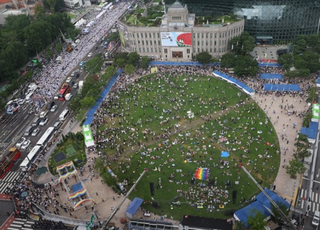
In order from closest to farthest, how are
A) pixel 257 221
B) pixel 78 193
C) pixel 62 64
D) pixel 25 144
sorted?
pixel 257 221
pixel 78 193
pixel 25 144
pixel 62 64

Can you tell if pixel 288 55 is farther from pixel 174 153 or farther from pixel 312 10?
pixel 174 153

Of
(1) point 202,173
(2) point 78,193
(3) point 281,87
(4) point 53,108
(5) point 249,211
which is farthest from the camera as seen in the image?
(4) point 53,108

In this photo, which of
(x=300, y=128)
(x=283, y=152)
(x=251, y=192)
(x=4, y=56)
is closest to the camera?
(x=251, y=192)

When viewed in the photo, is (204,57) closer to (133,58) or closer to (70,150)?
(133,58)

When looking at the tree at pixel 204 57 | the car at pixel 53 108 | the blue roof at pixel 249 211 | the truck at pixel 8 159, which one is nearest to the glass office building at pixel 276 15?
the tree at pixel 204 57

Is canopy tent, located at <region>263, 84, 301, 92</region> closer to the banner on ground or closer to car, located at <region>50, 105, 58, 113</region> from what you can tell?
the banner on ground

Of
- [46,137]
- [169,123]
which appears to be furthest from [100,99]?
[169,123]

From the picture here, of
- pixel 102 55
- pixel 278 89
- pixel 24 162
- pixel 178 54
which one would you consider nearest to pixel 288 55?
pixel 278 89
